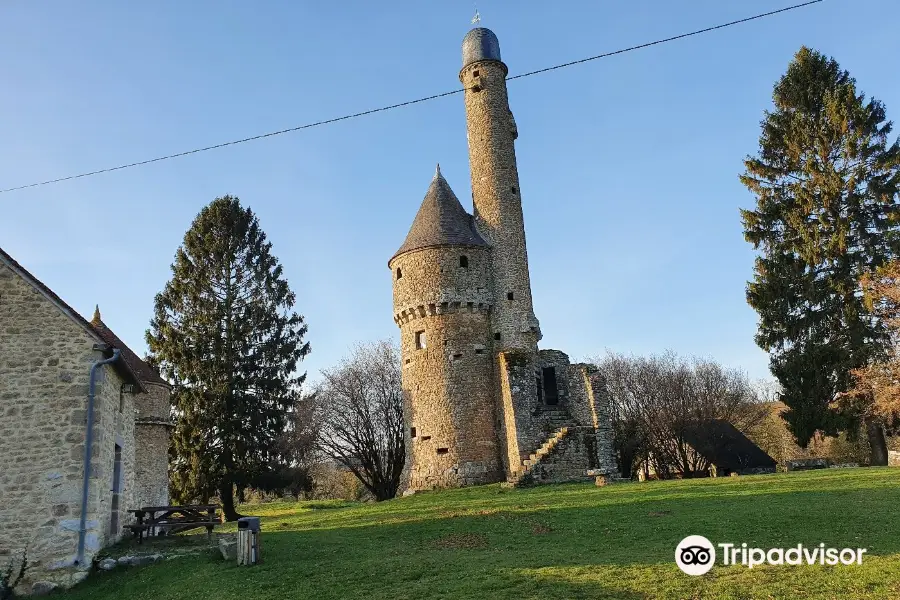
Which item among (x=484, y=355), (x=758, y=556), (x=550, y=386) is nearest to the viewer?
(x=758, y=556)

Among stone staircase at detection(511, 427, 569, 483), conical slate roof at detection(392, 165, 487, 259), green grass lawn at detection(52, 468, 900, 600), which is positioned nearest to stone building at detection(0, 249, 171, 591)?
green grass lawn at detection(52, 468, 900, 600)

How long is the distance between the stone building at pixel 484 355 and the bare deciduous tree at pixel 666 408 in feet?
44.4

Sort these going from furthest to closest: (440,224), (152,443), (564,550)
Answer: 1. (440,224)
2. (152,443)
3. (564,550)

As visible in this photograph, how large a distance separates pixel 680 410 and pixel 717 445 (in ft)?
12.3

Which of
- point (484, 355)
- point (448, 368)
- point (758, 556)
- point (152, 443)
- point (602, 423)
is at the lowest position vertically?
point (758, 556)

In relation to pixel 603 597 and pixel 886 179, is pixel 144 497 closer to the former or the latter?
pixel 603 597

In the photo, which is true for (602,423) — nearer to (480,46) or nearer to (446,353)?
(446,353)

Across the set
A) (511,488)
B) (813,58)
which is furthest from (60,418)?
(813,58)

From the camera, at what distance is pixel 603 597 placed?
770cm

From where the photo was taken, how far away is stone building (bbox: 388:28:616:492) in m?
25.8

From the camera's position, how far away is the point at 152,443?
2430cm

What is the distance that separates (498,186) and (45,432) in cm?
2165

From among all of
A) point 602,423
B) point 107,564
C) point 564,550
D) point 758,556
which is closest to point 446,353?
point 602,423

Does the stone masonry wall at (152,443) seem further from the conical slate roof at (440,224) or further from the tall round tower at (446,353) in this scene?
the conical slate roof at (440,224)
